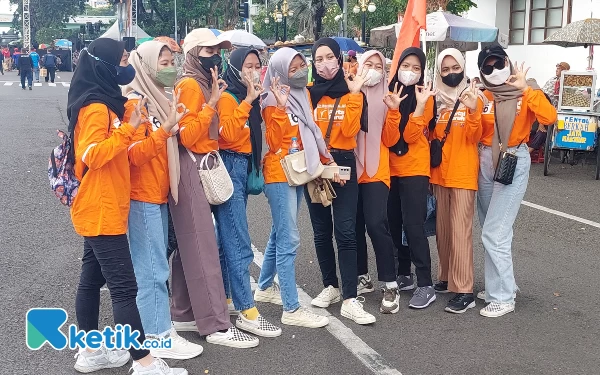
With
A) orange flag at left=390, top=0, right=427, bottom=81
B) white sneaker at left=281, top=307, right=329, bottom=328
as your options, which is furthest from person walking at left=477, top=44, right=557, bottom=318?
orange flag at left=390, top=0, right=427, bottom=81

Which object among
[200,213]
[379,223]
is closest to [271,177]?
[200,213]

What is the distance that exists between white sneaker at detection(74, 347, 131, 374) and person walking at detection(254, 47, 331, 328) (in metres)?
1.21

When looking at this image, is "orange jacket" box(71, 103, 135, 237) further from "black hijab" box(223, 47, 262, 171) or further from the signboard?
the signboard

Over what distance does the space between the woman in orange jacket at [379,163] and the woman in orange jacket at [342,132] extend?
0.31 feet

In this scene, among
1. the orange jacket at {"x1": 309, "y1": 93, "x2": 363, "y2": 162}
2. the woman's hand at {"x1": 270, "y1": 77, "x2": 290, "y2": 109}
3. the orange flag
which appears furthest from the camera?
the orange flag

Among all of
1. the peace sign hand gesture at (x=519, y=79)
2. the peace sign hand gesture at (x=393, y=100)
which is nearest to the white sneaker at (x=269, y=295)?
the peace sign hand gesture at (x=393, y=100)

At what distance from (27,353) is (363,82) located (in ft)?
9.31

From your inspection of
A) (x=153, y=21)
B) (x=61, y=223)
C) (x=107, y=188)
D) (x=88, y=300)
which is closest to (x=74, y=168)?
(x=107, y=188)

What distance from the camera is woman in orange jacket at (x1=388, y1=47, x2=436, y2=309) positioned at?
512cm

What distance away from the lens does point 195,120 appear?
172 inches

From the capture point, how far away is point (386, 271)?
525cm

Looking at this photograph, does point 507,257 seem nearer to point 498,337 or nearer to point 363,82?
point 498,337

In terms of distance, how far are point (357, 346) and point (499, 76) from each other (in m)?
2.15

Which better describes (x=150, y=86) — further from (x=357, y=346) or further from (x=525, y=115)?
(x=525, y=115)
